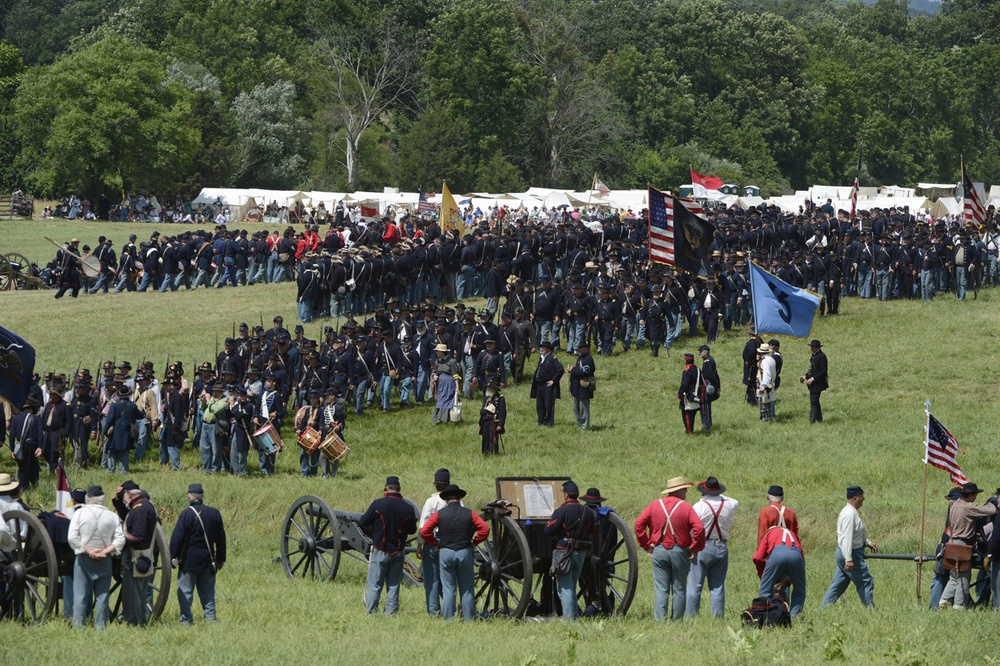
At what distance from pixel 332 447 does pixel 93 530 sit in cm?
957

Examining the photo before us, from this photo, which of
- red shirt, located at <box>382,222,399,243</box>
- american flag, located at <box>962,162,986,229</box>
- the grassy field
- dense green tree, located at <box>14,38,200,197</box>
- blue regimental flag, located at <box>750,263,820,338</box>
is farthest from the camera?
dense green tree, located at <box>14,38,200,197</box>

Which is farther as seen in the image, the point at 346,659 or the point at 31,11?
the point at 31,11

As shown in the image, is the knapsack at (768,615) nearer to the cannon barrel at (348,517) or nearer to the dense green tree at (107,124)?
the cannon barrel at (348,517)

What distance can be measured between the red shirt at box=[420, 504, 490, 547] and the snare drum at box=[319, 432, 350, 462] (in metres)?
8.56

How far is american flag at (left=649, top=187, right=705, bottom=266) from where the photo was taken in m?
30.8

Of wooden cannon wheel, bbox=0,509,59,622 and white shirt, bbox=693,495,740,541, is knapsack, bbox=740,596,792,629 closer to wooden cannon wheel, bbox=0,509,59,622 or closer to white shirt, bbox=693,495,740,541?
white shirt, bbox=693,495,740,541

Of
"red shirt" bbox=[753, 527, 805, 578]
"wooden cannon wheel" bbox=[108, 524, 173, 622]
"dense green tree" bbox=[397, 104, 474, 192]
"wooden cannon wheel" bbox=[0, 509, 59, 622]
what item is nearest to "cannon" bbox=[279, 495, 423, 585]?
"wooden cannon wheel" bbox=[108, 524, 173, 622]

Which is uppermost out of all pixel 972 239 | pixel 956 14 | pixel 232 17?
pixel 956 14

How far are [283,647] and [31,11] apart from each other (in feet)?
373

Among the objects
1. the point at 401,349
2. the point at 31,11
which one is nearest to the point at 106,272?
the point at 401,349

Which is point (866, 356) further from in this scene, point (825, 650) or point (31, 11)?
point (31, 11)

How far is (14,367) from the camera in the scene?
1817cm

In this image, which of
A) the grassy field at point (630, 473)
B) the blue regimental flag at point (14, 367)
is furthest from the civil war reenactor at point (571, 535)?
the blue regimental flag at point (14, 367)

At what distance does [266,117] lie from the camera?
88250mm
